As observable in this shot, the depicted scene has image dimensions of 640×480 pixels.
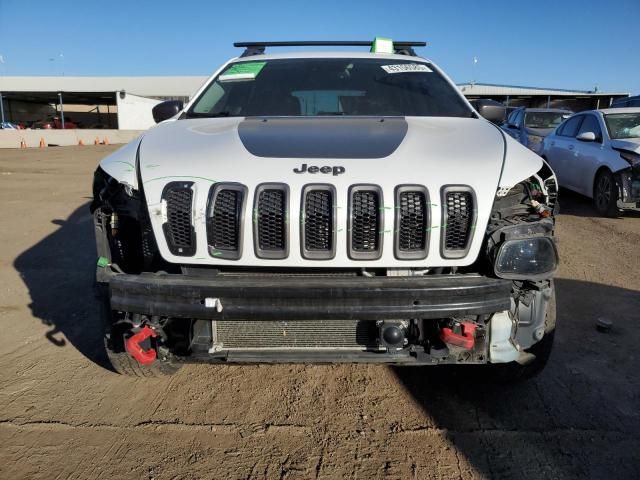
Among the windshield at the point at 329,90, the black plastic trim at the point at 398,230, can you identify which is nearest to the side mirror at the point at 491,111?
the windshield at the point at 329,90

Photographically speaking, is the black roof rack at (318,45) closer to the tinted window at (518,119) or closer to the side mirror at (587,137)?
the side mirror at (587,137)

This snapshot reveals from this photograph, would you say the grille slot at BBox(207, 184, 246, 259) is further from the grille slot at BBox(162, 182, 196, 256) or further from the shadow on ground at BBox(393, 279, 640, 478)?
the shadow on ground at BBox(393, 279, 640, 478)

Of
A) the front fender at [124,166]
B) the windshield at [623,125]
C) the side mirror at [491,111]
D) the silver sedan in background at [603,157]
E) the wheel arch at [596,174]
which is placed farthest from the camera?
the windshield at [623,125]

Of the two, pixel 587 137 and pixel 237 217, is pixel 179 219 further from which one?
pixel 587 137

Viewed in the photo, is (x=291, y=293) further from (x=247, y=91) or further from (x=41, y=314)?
(x=41, y=314)

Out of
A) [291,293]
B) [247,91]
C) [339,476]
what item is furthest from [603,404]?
[247,91]

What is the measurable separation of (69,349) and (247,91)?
7.50ft

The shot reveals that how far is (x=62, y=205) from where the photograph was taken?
871 centimetres

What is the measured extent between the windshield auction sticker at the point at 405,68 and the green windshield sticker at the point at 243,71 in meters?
0.99

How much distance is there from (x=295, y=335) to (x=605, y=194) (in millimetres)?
7161

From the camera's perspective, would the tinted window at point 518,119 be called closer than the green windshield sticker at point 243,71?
No

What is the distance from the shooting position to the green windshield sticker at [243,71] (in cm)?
396

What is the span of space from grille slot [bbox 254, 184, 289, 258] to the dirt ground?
1.02 metres

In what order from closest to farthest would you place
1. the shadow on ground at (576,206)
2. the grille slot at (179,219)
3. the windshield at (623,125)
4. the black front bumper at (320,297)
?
the black front bumper at (320,297)
the grille slot at (179,219)
the windshield at (623,125)
the shadow on ground at (576,206)
